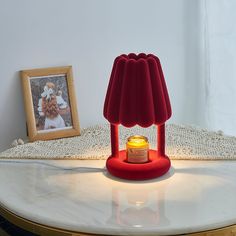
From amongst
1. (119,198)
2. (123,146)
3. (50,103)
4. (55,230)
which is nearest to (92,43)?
(50,103)

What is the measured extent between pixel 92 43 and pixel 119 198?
694mm

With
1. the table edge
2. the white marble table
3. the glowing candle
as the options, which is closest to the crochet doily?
the white marble table

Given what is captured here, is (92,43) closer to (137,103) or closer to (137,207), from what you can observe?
(137,103)

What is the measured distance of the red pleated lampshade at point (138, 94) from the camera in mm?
1030

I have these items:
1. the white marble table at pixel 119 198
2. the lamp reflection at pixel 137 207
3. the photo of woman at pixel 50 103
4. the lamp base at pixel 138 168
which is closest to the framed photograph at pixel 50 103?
the photo of woman at pixel 50 103

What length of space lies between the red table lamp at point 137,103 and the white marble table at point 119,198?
0.10ft

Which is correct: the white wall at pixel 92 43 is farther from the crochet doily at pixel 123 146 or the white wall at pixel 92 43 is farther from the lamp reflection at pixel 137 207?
the lamp reflection at pixel 137 207

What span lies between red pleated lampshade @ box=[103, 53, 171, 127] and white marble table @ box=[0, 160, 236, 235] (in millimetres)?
162

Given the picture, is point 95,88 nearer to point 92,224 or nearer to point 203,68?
point 203,68

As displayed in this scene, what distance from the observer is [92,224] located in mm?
849

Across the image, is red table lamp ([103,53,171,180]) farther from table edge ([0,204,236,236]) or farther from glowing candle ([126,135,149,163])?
table edge ([0,204,236,236])

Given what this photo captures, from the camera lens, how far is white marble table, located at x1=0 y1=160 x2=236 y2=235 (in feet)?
2.79

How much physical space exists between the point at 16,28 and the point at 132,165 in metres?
0.62

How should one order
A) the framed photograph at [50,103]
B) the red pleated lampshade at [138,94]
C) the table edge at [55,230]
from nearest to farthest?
the table edge at [55,230] < the red pleated lampshade at [138,94] < the framed photograph at [50,103]
